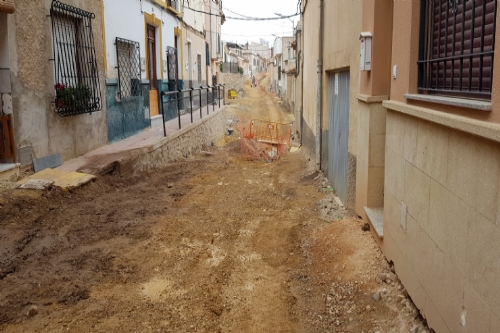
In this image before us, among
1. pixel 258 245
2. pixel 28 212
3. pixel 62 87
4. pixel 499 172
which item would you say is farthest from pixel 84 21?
pixel 499 172

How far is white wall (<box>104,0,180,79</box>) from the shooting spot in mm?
9875

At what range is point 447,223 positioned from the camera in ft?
9.37

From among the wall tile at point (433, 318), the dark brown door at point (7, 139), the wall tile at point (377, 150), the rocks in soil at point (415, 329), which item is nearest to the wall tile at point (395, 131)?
the wall tile at point (377, 150)

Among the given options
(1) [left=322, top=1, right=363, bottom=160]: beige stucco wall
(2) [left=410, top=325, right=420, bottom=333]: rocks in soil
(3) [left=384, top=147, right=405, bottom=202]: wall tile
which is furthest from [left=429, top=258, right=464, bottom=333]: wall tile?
(1) [left=322, top=1, right=363, bottom=160]: beige stucco wall

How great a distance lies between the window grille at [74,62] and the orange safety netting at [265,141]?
5846 mm

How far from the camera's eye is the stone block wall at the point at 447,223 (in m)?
2.30

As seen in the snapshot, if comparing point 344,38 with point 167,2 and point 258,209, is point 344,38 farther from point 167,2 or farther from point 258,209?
point 167,2

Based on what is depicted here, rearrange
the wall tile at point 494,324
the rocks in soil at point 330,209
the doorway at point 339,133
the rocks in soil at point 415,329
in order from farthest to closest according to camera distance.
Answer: the doorway at point 339,133, the rocks in soil at point 330,209, the rocks in soil at point 415,329, the wall tile at point 494,324

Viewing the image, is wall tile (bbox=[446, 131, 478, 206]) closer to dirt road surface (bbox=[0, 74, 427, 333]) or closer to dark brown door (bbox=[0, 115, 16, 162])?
dirt road surface (bbox=[0, 74, 427, 333])

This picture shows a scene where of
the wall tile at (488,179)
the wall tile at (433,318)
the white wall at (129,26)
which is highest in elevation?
the white wall at (129,26)

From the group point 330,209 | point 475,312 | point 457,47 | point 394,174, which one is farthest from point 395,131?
point 330,209

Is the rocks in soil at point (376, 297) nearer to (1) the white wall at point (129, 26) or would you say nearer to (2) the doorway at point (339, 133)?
(2) the doorway at point (339, 133)

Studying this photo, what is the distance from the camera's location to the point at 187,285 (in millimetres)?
4359

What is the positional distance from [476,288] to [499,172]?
25.8 inches
